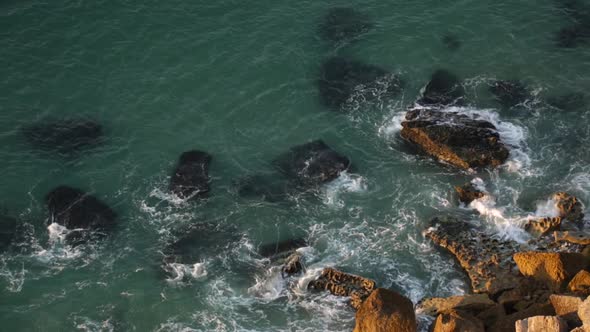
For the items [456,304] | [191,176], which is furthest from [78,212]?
[456,304]

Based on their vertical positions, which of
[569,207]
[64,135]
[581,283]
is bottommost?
[581,283]

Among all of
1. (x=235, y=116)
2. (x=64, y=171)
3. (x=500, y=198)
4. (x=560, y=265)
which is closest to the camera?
(x=560, y=265)

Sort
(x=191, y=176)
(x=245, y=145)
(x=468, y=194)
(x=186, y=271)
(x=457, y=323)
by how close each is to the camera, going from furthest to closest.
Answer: (x=245, y=145)
(x=191, y=176)
(x=468, y=194)
(x=186, y=271)
(x=457, y=323)

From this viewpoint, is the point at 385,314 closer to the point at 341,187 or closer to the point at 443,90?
the point at 341,187

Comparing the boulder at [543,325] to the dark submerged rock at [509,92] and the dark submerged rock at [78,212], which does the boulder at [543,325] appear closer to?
the dark submerged rock at [509,92]

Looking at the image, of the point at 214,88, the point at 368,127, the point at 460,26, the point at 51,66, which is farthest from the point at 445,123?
the point at 51,66

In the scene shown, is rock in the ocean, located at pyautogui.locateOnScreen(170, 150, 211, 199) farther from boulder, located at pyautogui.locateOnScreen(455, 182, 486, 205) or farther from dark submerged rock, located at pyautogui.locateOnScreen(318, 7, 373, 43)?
boulder, located at pyautogui.locateOnScreen(455, 182, 486, 205)

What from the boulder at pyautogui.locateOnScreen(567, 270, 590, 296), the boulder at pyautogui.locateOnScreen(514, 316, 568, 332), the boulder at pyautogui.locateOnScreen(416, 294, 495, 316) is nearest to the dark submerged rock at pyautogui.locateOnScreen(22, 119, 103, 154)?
the boulder at pyautogui.locateOnScreen(416, 294, 495, 316)

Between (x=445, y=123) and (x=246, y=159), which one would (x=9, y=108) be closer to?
(x=246, y=159)
